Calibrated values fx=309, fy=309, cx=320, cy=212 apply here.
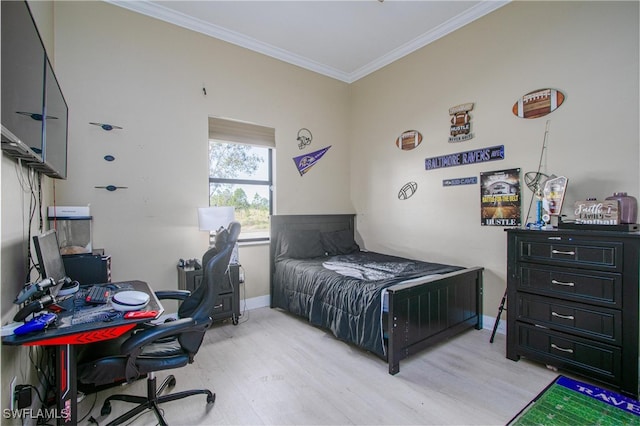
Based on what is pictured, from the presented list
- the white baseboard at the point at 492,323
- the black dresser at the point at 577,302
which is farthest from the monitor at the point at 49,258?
the white baseboard at the point at 492,323

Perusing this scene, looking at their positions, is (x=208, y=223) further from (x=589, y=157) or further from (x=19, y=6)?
(x=589, y=157)

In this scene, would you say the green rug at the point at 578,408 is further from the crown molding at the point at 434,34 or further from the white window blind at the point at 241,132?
the white window blind at the point at 241,132

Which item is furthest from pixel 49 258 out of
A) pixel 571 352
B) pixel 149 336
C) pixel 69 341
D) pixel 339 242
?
pixel 571 352

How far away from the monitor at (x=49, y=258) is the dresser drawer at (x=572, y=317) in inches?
123

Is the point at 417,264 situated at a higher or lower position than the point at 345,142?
lower

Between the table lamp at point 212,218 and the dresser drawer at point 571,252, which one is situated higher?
the table lamp at point 212,218

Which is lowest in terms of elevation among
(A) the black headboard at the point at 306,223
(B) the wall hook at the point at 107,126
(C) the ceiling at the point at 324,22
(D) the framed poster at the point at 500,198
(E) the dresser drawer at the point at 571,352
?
(E) the dresser drawer at the point at 571,352

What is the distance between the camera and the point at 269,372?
2346mm

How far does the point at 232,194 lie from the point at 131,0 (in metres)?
2.15

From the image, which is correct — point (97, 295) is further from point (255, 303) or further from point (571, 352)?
point (571, 352)

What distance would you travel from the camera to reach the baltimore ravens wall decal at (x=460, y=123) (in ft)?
10.9

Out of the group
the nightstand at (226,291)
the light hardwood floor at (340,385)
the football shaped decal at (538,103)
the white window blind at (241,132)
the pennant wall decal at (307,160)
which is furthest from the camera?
the pennant wall decal at (307,160)

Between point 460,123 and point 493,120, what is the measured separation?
1.11ft

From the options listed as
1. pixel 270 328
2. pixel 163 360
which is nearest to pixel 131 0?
pixel 163 360
